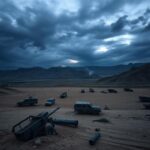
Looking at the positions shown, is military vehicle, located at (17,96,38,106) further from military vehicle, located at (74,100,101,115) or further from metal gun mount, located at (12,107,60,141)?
metal gun mount, located at (12,107,60,141)

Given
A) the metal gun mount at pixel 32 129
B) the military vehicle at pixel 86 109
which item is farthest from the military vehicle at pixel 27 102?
the metal gun mount at pixel 32 129

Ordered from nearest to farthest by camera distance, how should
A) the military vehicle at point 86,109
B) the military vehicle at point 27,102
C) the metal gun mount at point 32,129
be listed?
1. the metal gun mount at point 32,129
2. the military vehicle at point 86,109
3. the military vehicle at point 27,102

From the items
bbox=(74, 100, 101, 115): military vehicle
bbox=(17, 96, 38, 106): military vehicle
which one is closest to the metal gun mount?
bbox=(74, 100, 101, 115): military vehicle

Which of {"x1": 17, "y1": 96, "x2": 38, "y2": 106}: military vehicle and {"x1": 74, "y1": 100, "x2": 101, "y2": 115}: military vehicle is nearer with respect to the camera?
{"x1": 74, "y1": 100, "x2": 101, "y2": 115}: military vehicle

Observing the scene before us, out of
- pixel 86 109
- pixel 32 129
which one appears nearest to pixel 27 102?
pixel 86 109

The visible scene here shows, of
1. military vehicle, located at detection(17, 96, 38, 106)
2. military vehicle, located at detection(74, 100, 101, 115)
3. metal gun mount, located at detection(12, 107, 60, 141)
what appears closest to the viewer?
metal gun mount, located at detection(12, 107, 60, 141)

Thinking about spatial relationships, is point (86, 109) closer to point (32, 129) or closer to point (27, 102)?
point (32, 129)

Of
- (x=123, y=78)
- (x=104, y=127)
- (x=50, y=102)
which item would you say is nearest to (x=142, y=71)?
(x=123, y=78)

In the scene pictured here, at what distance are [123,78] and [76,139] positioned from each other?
10539 cm

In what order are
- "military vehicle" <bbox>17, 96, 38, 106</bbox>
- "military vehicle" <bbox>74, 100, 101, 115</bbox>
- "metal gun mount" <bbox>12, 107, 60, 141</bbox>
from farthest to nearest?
"military vehicle" <bbox>17, 96, 38, 106</bbox> → "military vehicle" <bbox>74, 100, 101, 115</bbox> → "metal gun mount" <bbox>12, 107, 60, 141</bbox>

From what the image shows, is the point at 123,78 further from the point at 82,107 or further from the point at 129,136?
the point at 129,136

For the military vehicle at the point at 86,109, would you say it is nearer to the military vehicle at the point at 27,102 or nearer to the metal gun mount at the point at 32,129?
the metal gun mount at the point at 32,129

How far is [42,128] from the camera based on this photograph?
11852mm

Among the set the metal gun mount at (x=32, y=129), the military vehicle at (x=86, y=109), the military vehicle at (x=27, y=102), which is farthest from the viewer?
the military vehicle at (x=27, y=102)
